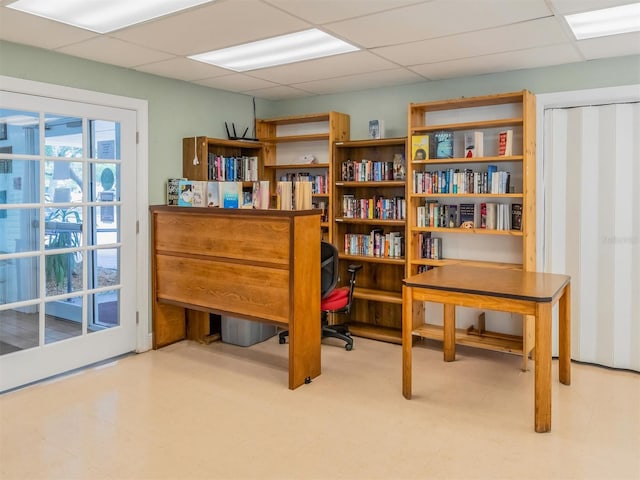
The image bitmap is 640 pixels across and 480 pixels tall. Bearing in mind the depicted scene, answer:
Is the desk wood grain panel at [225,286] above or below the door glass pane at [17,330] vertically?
above

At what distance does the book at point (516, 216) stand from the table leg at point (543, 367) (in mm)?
1431

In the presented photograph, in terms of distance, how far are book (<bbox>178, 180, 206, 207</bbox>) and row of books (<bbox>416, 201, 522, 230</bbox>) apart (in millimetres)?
2005

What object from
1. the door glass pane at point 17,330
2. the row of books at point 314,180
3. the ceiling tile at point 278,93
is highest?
the ceiling tile at point 278,93

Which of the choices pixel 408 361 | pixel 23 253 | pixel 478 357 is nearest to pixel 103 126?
pixel 23 253

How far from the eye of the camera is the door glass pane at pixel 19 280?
11.8ft

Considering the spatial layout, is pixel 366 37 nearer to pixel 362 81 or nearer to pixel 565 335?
pixel 362 81

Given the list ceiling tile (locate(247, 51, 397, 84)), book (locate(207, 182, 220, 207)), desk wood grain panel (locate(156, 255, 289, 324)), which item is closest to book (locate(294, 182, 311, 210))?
desk wood grain panel (locate(156, 255, 289, 324))

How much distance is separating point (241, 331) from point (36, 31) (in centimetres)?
290

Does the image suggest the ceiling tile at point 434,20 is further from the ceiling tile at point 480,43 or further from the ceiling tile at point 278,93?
the ceiling tile at point 278,93

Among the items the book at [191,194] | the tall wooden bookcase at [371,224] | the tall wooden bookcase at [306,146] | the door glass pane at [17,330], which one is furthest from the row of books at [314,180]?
the door glass pane at [17,330]

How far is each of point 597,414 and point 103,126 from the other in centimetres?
426

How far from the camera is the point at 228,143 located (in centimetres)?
507

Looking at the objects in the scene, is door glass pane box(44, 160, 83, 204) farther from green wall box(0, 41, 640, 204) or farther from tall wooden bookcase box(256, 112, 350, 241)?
tall wooden bookcase box(256, 112, 350, 241)

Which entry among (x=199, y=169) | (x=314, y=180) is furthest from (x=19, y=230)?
(x=314, y=180)
